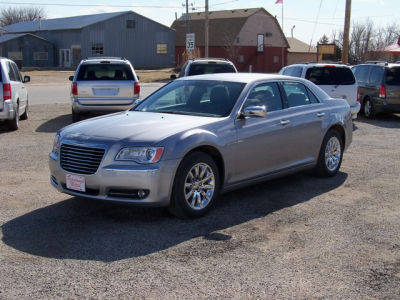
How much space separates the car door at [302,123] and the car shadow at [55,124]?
7452 mm

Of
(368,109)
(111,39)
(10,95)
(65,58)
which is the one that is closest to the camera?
(10,95)

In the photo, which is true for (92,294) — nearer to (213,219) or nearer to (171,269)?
(171,269)

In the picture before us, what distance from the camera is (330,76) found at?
1495cm

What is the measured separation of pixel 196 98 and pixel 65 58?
59405mm

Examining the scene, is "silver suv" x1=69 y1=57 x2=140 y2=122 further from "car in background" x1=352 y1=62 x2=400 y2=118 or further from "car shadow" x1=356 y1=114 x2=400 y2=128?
"car in background" x1=352 y1=62 x2=400 y2=118

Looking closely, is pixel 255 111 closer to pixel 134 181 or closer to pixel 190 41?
pixel 134 181

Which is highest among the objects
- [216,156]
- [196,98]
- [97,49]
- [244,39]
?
[244,39]

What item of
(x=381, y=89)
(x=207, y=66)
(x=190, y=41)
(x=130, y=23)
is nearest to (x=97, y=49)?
(x=130, y=23)

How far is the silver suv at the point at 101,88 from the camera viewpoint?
14.4 meters

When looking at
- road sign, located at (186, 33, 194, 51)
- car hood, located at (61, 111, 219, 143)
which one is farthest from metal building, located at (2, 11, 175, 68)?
car hood, located at (61, 111, 219, 143)

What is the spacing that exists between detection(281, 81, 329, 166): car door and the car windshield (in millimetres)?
963

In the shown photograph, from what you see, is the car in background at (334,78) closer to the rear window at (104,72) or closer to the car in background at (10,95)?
the rear window at (104,72)

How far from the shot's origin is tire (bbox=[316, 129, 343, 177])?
8.48 m

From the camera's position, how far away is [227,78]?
7.55m
